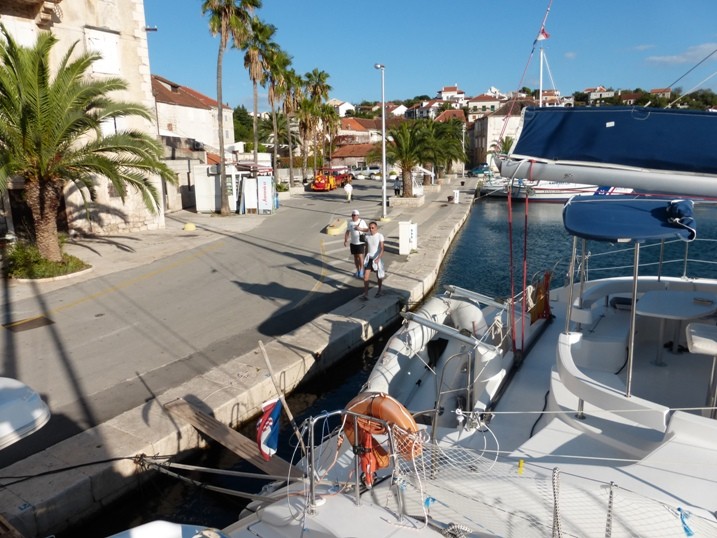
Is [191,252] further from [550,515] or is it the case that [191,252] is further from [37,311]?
[550,515]

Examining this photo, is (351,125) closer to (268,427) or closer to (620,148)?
(620,148)

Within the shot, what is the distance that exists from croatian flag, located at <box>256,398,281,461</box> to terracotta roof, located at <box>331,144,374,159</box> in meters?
77.6

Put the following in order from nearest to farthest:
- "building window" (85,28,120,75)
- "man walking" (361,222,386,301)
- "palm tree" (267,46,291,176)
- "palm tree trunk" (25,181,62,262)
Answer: "man walking" (361,222,386,301)
"palm tree trunk" (25,181,62,262)
"building window" (85,28,120,75)
"palm tree" (267,46,291,176)

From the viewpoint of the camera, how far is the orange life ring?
4.35 metres

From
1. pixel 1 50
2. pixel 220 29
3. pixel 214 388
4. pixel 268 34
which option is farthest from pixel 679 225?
pixel 268 34

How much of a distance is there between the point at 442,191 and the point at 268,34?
1744 centimetres

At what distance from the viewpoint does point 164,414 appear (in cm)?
688

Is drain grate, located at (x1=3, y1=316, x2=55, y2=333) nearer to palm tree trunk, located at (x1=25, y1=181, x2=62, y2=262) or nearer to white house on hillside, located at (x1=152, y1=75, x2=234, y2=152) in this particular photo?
palm tree trunk, located at (x1=25, y1=181, x2=62, y2=262)

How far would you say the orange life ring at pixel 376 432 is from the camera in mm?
4352

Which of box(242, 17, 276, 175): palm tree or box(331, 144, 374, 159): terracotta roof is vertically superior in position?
box(242, 17, 276, 175): palm tree

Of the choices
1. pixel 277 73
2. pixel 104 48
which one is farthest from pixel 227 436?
pixel 277 73

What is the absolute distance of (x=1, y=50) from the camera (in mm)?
12875

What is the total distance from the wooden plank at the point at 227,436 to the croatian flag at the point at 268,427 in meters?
1.18

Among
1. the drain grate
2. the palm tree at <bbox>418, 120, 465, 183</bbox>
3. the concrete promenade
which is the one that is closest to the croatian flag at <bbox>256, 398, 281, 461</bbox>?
the concrete promenade
